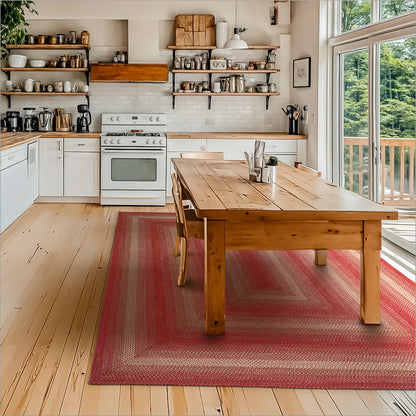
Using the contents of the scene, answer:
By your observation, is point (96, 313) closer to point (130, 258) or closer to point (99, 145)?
point (130, 258)

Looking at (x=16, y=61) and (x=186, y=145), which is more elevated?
(x=16, y=61)

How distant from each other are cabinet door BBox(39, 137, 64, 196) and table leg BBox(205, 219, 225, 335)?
4694 mm

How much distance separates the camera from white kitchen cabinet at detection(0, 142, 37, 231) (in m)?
5.36

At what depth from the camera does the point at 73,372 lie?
2635mm

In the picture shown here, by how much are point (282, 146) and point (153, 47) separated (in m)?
2.14

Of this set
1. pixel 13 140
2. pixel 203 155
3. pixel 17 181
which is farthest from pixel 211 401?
pixel 13 140

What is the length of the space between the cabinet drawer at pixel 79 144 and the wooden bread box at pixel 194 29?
5.57ft

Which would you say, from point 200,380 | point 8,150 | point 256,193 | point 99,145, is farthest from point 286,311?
point 99,145

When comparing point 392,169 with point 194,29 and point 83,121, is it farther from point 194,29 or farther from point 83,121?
point 83,121

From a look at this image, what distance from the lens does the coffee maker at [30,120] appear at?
301 inches

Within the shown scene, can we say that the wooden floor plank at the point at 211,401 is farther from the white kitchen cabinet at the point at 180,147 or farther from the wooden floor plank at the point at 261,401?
the white kitchen cabinet at the point at 180,147

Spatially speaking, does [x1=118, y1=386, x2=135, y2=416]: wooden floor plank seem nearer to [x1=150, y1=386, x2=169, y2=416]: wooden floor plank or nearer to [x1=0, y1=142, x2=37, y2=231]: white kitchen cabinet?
[x1=150, y1=386, x2=169, y2=416]: wooden floor plank

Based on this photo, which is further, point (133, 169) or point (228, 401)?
point (133, 169)

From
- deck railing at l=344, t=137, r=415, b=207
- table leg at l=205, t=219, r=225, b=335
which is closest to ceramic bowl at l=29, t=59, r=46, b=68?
deck railing at l=344, t=137, r=415, b=207
